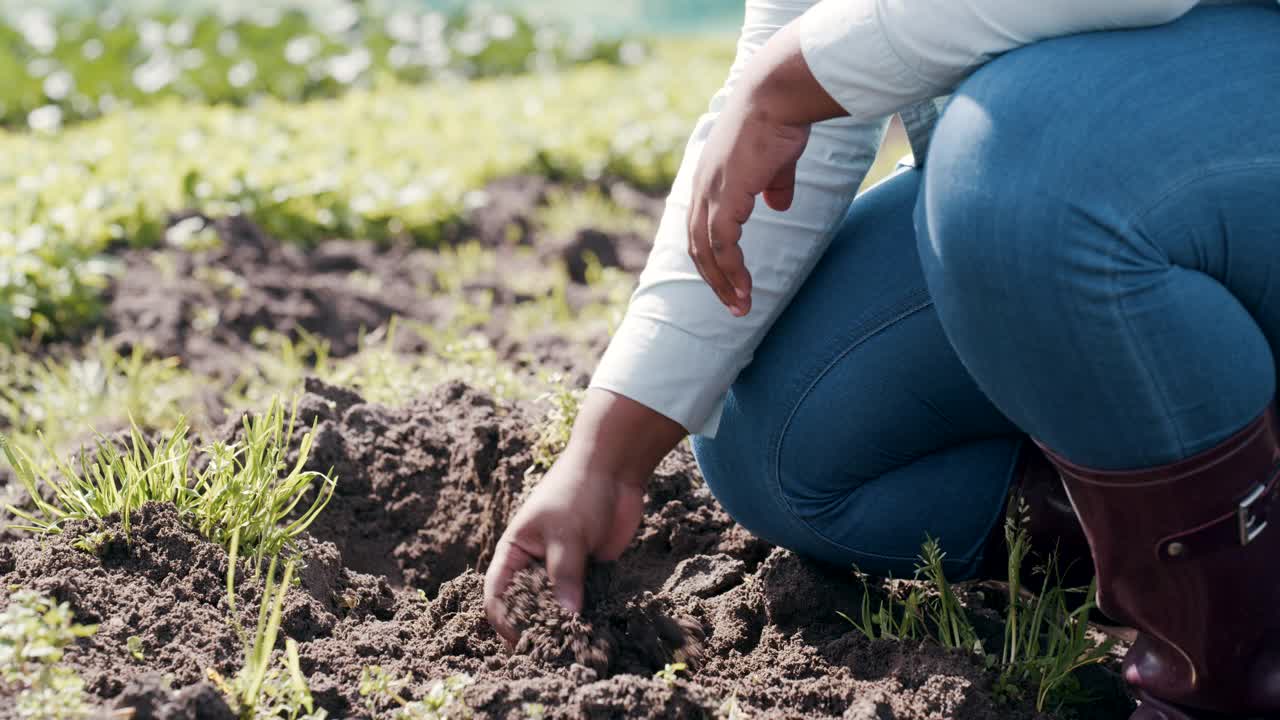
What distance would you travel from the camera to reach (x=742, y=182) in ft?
4.95

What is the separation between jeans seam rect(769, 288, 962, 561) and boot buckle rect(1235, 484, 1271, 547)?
51 cm

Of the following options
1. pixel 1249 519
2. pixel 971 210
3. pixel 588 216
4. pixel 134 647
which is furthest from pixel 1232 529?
pixel 588 216

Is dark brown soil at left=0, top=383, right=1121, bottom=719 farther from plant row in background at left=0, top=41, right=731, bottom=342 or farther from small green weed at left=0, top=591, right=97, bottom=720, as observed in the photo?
plant row in background at left=0, top=41, right=731, bottom=342

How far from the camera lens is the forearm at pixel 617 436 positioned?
1.74m

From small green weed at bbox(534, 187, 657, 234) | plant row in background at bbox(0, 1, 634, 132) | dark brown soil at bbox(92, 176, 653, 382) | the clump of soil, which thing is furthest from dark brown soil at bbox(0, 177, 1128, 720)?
plant row in background at bbox(0, 1, 634, 132)

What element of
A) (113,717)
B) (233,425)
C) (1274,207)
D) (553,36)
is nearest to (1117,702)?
(1274,207)

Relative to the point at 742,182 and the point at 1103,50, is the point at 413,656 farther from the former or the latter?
the point at 1103,50

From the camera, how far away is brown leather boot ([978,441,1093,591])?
1745 mm

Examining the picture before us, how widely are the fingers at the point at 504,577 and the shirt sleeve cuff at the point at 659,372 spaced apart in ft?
0.84

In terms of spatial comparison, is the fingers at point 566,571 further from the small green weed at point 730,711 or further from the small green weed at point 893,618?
the small green weed at point 893,618

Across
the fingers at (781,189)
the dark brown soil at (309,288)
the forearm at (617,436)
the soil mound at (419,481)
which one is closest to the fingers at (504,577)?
the forearm at (617,436)

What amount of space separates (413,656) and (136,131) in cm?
454

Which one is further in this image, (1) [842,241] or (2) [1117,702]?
(1) [842,241]

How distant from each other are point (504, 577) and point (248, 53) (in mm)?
6643
